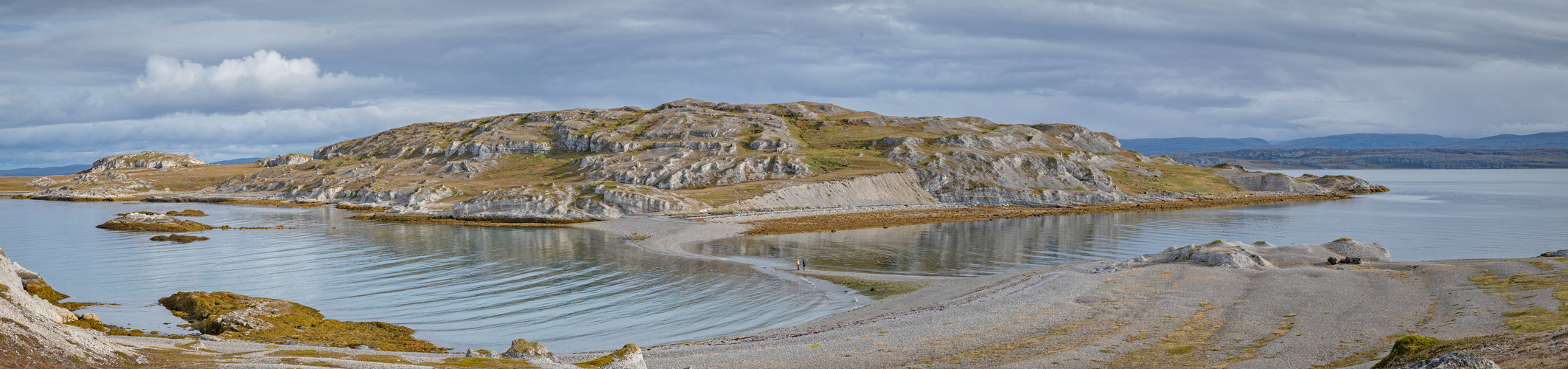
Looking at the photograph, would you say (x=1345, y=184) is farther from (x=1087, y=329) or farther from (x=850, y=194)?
(x=1087, y=329)

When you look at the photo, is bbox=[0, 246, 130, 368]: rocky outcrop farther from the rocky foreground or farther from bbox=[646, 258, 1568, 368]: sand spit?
bbox=[646, 258, 1568, 368]: sand spit

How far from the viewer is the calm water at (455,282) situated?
37.4 meters

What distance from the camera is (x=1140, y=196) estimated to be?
148 metres

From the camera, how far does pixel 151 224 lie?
89.9 metres

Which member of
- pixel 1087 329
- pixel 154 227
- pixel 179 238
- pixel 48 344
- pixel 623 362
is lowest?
pixel 1087 329

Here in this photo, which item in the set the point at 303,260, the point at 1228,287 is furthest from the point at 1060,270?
the point at 303,260

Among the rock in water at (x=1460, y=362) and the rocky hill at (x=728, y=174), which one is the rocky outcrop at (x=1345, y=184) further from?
the rock in water at (x=1460, y=362)

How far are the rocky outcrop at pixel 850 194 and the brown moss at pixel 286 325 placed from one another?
80.4 m

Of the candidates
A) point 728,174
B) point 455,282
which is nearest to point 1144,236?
point 455,282

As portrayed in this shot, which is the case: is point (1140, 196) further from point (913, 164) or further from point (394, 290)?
point (394, 290)

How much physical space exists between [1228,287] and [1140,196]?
119 m

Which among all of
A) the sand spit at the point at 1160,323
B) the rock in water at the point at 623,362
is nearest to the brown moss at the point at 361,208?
the sand spit at the point at 1160,323

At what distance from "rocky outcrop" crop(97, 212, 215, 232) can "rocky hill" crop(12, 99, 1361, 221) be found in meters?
28.2

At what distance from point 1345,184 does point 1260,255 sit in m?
176
